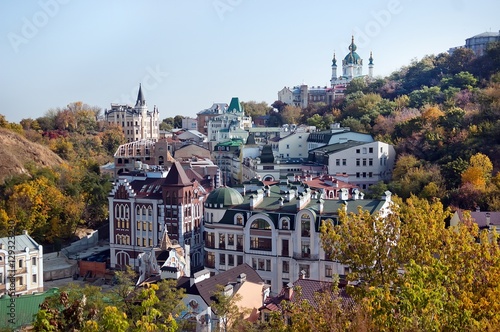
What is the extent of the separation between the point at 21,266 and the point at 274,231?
564 inches

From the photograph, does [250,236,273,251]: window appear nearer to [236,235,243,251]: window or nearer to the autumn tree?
[236,235,243,251]: window

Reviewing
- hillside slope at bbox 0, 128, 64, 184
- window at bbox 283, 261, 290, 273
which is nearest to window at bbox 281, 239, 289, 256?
window at bbox 283, 261, 290, 273

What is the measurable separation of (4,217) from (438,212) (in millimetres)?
34203

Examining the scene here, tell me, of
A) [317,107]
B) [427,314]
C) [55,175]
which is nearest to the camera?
[427,314]

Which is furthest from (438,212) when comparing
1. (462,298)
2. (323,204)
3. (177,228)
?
(177,228)

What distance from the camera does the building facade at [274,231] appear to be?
3428cm

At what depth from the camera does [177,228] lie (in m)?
41.0

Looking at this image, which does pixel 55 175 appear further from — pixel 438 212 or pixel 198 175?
pixel 438 212

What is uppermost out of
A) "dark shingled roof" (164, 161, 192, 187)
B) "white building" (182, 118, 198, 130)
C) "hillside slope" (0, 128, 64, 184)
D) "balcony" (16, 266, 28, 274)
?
"white building" (182, 118, 198, 130)

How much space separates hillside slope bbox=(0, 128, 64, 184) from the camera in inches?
2296

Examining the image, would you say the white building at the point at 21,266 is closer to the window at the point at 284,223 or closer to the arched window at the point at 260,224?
the arched window at the point at 260,224

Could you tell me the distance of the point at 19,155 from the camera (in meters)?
63.0

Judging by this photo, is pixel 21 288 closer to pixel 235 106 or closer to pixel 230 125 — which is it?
pixel 230 125

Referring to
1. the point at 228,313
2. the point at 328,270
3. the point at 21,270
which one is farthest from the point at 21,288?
the point at 228,313
